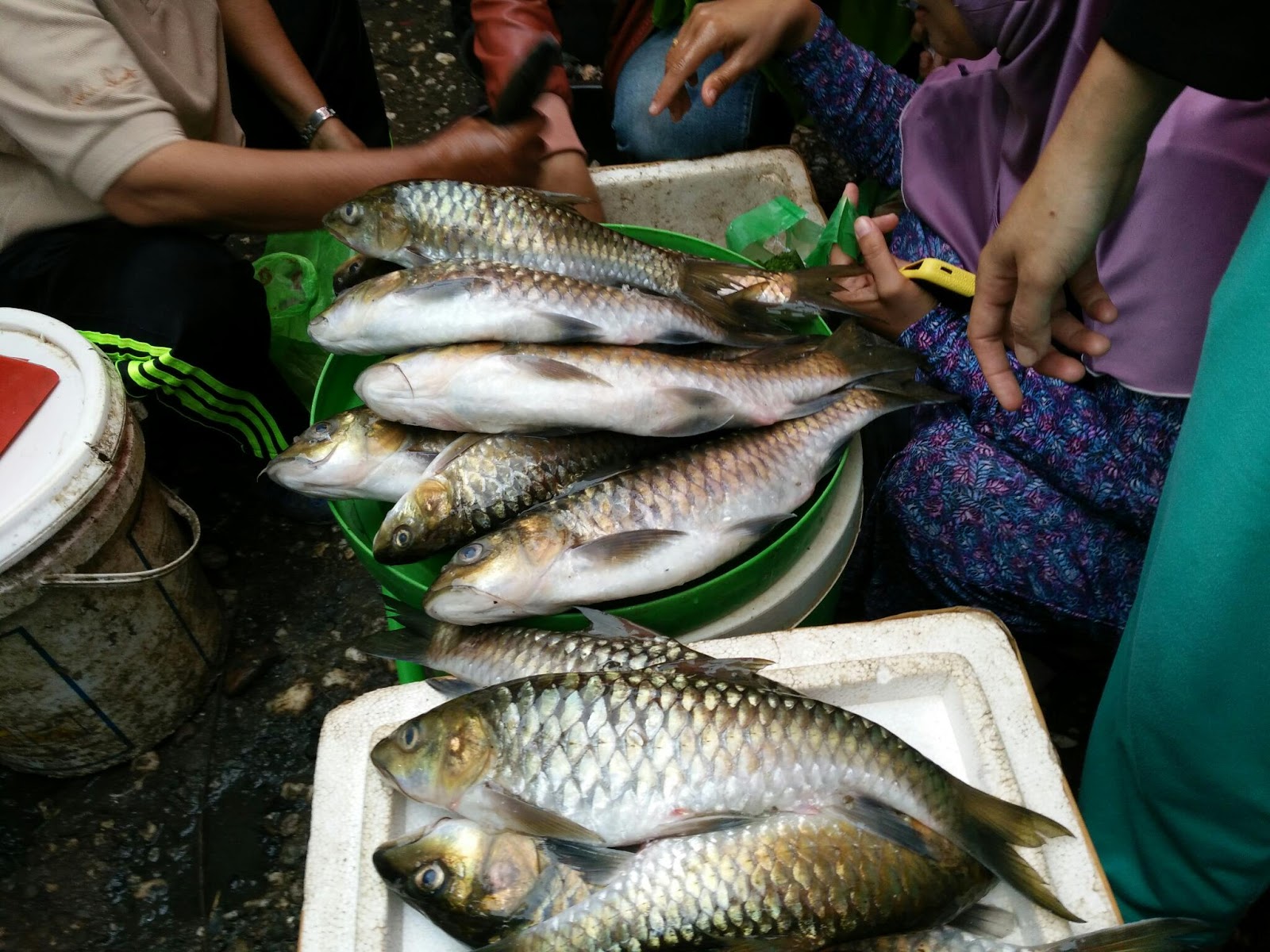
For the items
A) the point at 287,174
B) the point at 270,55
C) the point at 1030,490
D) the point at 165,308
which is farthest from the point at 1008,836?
the point at 270,55

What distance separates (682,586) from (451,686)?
0.41m

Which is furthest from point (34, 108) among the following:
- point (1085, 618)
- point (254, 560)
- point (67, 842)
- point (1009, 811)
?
point (1085, 618)

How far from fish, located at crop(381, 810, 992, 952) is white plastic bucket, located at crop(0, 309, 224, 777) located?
1.07 metres

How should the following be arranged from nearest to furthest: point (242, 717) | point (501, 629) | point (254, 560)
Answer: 1. point (501, 629)
2. point (242, 717)
3. point (254, 560)

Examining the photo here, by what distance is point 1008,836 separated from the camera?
1146mm

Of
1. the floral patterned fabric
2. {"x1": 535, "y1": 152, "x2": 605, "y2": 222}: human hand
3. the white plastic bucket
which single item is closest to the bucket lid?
the white plastic bucket

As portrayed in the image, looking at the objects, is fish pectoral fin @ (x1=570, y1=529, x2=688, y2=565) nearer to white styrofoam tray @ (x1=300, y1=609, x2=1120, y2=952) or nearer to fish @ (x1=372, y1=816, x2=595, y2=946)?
white styrofoam tray @ (x1=300, y1=609, x2=1120, y2=952)

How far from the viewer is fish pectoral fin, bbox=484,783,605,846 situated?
3.60 ft

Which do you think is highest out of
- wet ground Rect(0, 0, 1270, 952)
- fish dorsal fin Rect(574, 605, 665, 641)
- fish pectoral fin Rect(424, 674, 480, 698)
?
fish dorsal fin Rect(574, 605, 665, 641)

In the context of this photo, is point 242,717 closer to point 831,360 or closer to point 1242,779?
point 831,360

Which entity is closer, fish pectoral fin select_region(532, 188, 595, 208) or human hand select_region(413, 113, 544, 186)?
fish pectoral fin select_region(532, 188, 595, 208)

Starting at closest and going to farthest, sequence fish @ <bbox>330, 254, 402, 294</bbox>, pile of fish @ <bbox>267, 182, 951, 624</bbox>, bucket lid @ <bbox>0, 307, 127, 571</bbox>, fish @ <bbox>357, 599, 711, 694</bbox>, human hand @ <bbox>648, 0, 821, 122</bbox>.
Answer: fish @ <bbox>357, 599, 711, 694</bbox>
pile of fish @ <bbox>267, 182, 951, 624</bbox>
bucket lid @ <bbox>0, 307, 127, 571</bbox>
fish @ <bbox>330, 254, 402, 294</bbox>
human hand @ <bbox>648, 0, 821, 122</bbox>

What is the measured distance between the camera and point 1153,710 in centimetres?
127

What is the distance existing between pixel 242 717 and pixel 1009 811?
1913 millimetres
